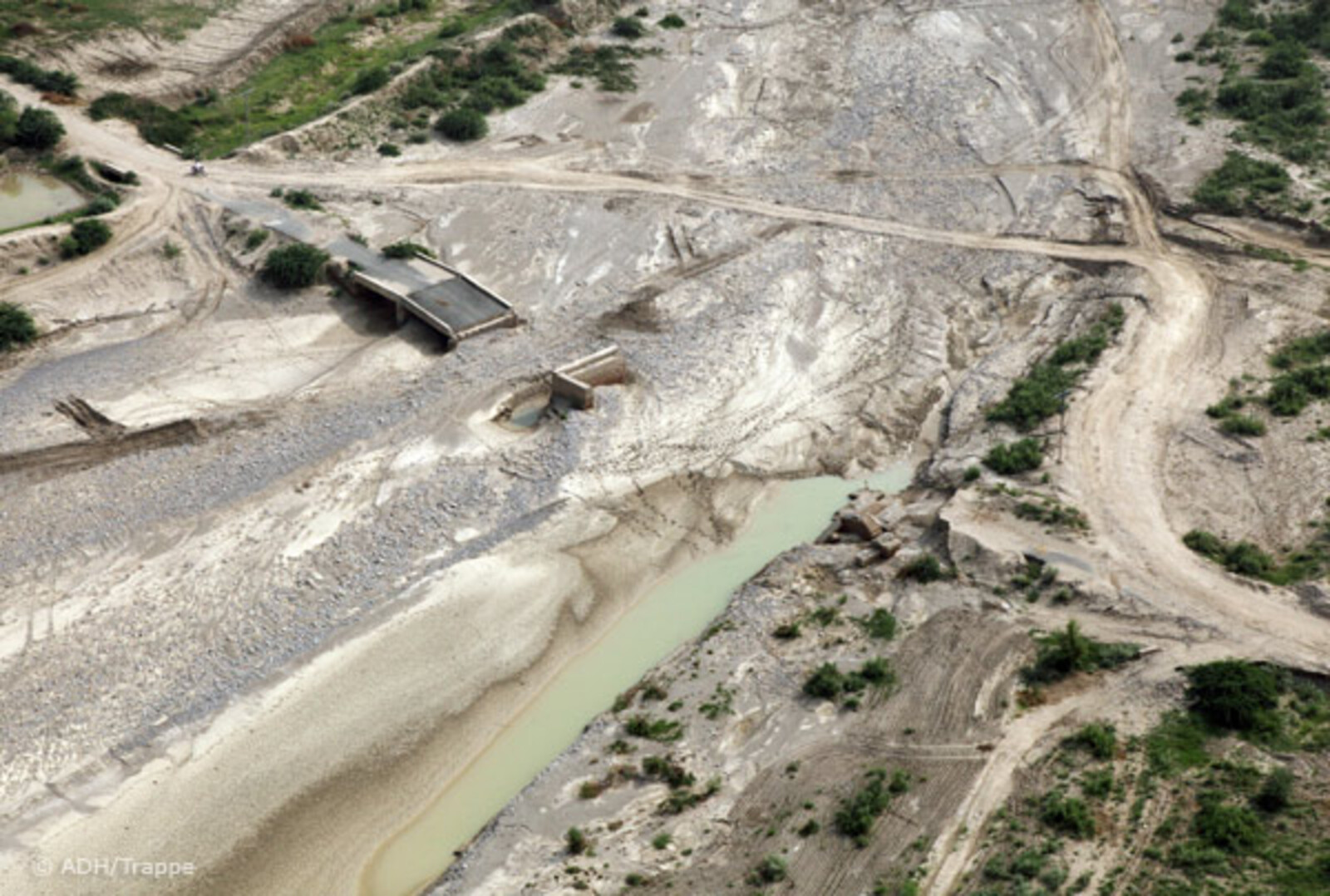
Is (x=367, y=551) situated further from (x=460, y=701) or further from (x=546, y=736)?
(x=546, y=736)

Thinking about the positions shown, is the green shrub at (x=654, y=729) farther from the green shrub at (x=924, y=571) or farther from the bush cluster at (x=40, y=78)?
the bush cluster at (x=40, y=78)

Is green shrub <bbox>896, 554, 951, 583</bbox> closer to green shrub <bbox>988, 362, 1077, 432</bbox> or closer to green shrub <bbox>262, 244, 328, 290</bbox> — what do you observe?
green shrub <bbox>988, 362, 1077, 432</bbox>

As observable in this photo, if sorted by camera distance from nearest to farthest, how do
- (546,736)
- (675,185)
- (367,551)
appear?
(546,736), (367,551), (675,185)

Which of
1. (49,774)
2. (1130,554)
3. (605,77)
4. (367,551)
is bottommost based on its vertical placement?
(49,774)

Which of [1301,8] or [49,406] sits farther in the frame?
[1301,8]

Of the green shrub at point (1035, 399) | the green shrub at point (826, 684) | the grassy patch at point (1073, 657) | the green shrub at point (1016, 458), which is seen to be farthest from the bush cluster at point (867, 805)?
the green shrub at point (1035, 399)

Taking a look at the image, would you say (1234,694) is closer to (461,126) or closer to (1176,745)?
(1176,745)

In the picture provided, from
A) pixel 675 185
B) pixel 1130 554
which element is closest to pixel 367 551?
pixel 1130 554
